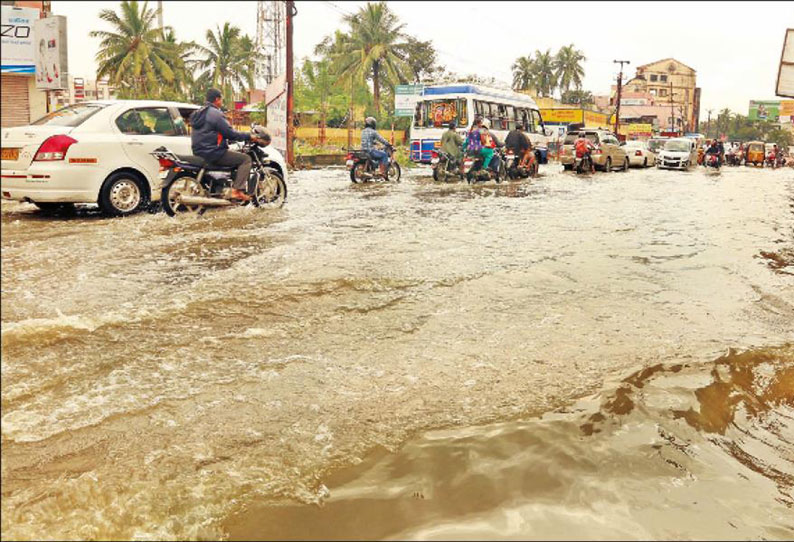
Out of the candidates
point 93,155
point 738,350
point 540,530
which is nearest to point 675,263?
point 738,350

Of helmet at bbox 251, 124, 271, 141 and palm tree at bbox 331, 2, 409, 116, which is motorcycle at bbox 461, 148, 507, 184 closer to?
helmet at bbox 251, 124, 271, 141

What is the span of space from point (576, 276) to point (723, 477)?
3734 mm

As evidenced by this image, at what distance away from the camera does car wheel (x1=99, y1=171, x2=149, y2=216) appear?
29.8ft

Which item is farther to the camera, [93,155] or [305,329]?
[93,155]

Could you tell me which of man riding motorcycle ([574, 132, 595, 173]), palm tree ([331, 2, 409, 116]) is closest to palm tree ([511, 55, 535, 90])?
palm tree ([331, 2, 409, 116])

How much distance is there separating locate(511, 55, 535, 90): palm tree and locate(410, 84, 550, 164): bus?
47782 mm

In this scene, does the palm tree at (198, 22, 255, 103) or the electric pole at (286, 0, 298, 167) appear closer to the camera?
the electric pole at (286, 0, 298, 167)

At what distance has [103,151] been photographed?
881 cm

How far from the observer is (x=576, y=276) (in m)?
6.35

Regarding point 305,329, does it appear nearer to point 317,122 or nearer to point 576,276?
point 576,276

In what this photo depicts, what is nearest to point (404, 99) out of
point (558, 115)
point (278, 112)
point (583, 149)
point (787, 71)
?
point (583, 149)

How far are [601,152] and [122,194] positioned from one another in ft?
66.6

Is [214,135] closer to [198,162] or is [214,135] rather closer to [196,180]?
[198,162]

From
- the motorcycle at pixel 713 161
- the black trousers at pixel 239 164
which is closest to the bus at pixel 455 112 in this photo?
the black trousers at pixel 239 164
